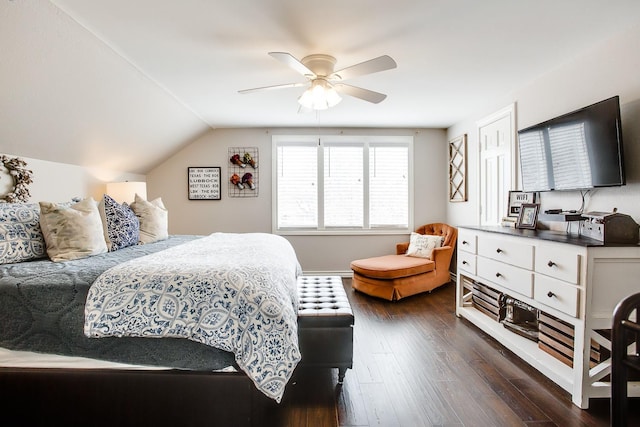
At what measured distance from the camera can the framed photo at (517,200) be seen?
3.00 meters

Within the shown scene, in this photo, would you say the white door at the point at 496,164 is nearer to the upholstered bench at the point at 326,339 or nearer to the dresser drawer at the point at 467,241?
the dresser drawer at the point at 467,241

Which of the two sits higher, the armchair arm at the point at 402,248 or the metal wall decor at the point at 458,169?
the metal wall decor at the point at 458,169

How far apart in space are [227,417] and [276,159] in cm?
381

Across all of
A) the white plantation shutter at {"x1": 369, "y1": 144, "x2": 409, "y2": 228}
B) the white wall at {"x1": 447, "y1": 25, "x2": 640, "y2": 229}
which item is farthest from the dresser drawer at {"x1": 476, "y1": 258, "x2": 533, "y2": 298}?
the white plantation shutter at {"x1": 369, "y1": 144, "x2": 409, "y2": 228}

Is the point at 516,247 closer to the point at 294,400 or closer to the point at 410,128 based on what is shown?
the point at 294,400

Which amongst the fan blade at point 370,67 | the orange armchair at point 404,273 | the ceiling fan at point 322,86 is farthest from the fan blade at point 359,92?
the orange armchair at point 404,273

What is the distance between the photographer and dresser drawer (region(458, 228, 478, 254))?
3027 mm

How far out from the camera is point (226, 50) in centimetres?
239

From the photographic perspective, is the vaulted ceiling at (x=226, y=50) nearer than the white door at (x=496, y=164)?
Yes

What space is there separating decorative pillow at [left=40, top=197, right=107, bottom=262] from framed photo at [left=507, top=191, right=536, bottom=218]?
146 inches

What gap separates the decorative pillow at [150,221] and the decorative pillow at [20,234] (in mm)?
896

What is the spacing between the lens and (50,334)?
1.55m

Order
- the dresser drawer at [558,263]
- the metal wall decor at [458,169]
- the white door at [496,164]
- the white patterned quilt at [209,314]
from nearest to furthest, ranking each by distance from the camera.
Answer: the white patterned quilt at [209,314] → the dresser drawer at [558,263] → the white door at [496,164] → the metal wall decor at [458,169]

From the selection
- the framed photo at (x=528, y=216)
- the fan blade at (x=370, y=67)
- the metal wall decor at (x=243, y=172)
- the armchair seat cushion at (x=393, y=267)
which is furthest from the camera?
the metal wall decor at (x=243, y=172)
